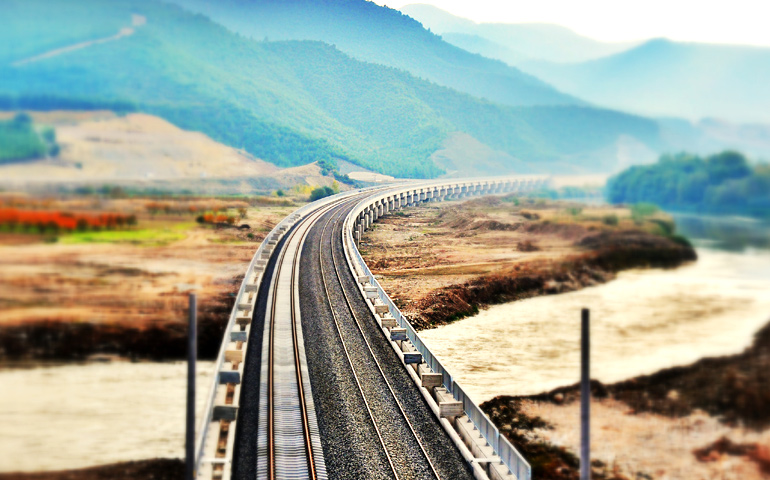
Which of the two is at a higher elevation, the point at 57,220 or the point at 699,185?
the point at 699,185

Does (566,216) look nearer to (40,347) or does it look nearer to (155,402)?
(155,402)

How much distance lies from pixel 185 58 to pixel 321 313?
99.6ft

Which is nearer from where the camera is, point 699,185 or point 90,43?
point 699,185

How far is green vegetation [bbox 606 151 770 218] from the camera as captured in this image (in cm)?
2061

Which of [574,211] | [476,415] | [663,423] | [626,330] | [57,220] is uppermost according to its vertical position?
[574,211]

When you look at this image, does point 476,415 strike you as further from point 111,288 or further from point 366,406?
point 111,288

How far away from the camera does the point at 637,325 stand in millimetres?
32875

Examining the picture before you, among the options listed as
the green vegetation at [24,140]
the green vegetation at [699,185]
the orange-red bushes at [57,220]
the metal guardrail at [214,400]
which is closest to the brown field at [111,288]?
the orange-red bushes at [57,220]

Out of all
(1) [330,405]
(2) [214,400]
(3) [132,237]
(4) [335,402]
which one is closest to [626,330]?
(4) [335,402]

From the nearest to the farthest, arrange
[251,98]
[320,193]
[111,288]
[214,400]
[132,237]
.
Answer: [214,400] → [111,288] → [132,237] → [251,98] → [320,193]

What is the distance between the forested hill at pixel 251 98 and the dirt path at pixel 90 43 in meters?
0.08

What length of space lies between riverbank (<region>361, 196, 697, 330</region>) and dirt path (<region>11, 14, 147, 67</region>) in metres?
23.2

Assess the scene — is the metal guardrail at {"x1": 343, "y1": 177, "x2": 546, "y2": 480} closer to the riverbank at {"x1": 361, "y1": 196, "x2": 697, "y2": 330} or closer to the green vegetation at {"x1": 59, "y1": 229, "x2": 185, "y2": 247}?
the riverbank at {"x1": 361, "y1": 196, "x2": 697, "y2": 330}

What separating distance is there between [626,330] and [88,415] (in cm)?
2592
